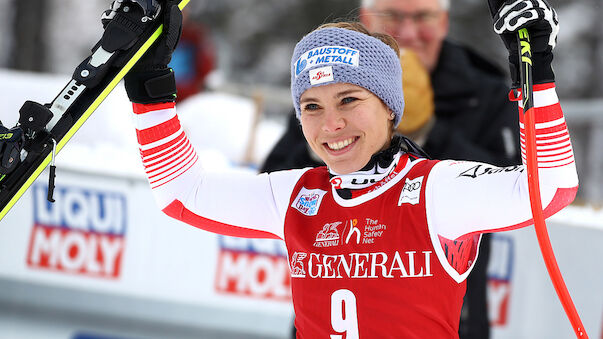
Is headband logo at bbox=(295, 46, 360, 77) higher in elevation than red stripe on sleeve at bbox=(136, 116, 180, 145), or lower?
higher

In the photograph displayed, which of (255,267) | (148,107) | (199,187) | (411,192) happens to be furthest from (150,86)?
(255,267)

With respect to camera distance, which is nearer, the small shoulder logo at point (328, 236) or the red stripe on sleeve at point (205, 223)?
the small shoulder logo at point (328, 236)

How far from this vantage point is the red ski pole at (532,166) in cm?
187

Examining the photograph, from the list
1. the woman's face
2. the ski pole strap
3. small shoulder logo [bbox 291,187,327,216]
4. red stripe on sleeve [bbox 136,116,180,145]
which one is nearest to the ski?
the ski pole strap

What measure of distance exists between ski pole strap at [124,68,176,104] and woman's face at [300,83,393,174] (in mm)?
386

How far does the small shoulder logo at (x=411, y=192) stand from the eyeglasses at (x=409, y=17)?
138cm

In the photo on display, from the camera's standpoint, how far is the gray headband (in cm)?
217

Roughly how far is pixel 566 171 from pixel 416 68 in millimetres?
1293

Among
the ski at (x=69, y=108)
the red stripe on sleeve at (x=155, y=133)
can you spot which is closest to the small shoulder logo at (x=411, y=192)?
the red stripe on sleeve at (x=155, y=133)

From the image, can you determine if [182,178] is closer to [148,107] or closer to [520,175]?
[148,107]

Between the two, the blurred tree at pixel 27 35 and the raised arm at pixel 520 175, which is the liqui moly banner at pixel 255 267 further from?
the blurred tree at pixel 27 35

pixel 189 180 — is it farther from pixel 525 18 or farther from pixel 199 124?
pixel 199 124

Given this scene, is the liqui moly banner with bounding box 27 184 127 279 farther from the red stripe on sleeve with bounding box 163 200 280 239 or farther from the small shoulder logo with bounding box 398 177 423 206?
the small shoulder logo with bounding box 398 177 423 206

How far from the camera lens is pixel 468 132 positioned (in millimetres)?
3367
